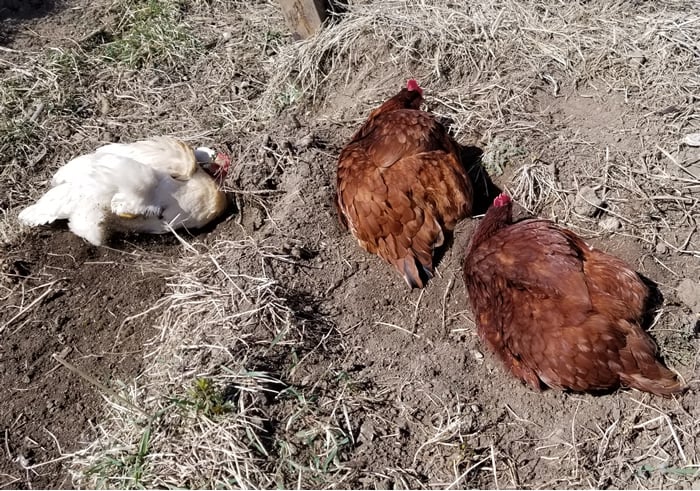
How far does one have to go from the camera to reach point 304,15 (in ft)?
14.4

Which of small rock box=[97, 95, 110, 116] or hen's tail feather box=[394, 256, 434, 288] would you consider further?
small rock box=[97, 95, 110, 116]

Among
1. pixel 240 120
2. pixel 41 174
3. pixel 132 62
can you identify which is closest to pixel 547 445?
pixel 240 120

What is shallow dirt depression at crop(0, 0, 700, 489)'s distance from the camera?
2.46m

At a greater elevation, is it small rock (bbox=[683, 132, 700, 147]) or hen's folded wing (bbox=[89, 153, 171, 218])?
hen's folded wing (bbox=[89, 153, 171, 218])

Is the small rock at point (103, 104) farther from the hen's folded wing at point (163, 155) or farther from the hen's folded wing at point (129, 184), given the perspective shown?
the hen's folded wing at point (129, 184)

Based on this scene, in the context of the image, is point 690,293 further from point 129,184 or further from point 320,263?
point 129,184

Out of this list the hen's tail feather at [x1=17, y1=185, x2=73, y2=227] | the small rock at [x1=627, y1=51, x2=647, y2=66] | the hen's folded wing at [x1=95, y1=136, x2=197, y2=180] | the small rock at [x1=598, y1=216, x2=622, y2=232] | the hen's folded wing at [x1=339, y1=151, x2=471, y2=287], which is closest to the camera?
Answer: the hen's folded wing at [x1=339, y1=151, x2=471, y2=287]

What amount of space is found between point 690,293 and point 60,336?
317 cm

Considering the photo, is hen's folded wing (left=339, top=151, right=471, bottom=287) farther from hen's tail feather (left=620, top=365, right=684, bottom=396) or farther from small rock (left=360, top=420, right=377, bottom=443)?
hen's tail feather (left=620, top=365, right=684, bottom=396)

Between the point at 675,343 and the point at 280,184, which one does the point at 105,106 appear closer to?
the point at 280,184

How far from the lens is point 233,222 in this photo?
3590mm

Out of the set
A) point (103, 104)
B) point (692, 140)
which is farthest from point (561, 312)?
point (103, 104)

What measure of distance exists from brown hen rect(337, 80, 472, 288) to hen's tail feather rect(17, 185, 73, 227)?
1519 millimetres

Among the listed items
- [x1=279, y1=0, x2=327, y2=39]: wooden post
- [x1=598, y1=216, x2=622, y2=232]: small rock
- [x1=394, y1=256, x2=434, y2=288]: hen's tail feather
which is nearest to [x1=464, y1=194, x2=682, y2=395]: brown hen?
[x1=394, y1=256, x2=434, y2=288]: hen's tail feather
